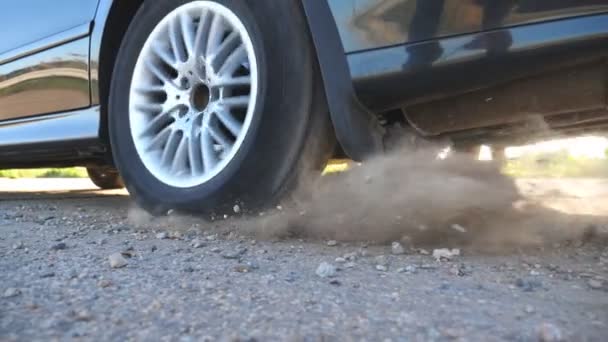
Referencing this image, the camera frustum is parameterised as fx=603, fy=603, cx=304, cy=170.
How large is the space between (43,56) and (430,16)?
2.01m

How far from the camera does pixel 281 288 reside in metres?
1.49

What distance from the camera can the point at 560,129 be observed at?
2.27 metres

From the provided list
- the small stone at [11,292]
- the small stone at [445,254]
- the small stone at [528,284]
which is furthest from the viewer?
the small stone at [445,254]

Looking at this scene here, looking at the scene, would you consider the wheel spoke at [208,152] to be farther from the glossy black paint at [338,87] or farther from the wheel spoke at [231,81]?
the glossy black paint at [338,87]

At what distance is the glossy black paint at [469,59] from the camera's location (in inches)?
65.5

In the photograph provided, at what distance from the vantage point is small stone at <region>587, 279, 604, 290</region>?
1.54 meters

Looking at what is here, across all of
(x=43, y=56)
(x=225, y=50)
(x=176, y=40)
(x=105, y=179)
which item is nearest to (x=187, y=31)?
(x=176, y=40)

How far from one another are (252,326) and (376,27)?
42.1 inches

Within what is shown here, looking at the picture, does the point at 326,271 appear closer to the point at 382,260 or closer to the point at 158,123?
the point at 382,260

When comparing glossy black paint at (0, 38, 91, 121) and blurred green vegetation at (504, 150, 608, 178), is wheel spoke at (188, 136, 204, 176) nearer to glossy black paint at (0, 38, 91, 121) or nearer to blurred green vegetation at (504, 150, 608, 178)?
glossy black paint at (0, 38, 91, 121)

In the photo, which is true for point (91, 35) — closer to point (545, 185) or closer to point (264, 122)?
point (264, 122)

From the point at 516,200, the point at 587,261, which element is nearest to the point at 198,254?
the point at 587,261

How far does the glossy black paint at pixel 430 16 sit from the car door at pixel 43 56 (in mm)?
1361

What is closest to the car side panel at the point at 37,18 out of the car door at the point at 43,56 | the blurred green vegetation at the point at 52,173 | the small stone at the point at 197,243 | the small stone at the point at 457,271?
the car door at the point at 43,56
